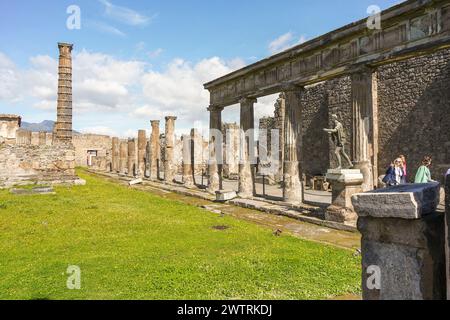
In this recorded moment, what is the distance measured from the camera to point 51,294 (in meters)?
4.34

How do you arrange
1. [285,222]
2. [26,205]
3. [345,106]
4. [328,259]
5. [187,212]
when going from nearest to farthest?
[328,259], [285,222], [187,212], [26,205], [345,106]

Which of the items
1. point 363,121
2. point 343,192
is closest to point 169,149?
point 363,121

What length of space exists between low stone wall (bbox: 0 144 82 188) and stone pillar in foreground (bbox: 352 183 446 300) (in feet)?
65.3

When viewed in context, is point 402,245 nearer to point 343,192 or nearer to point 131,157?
point 343,192

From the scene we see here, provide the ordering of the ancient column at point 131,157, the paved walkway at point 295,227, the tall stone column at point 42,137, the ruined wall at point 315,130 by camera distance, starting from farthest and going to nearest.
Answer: the tall stone column at point 42,137, the ancient column at point 131,157, the ruined wall at point 315,130, the paved walkway at point 295,227

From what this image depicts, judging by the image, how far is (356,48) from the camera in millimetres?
10117

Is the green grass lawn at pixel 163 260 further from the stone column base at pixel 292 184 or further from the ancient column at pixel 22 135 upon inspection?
the ancient column at pixel 22 135

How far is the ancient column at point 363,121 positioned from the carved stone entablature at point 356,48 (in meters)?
0.46

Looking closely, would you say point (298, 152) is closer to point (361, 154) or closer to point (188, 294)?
point (361, 154)

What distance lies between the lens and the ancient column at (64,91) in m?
22.2

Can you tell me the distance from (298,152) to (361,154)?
9.62 feet

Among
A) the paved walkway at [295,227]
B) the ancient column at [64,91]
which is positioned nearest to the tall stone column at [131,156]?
the ancient column at [64,91]

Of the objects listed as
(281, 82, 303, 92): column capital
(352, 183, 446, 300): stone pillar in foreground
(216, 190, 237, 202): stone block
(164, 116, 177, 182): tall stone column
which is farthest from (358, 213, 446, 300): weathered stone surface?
(164, 116, 177, 182): tall stone column
